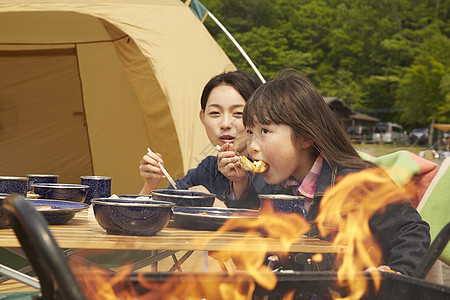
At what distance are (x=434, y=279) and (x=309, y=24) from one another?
41682 millimetres

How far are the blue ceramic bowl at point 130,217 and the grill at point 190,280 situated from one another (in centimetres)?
38

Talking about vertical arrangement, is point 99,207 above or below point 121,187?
above

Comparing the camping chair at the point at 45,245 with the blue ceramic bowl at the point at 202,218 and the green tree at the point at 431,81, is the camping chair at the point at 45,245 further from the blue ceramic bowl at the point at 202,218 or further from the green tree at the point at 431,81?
the green tree at the point at 431,81

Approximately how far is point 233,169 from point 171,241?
2.44 ft

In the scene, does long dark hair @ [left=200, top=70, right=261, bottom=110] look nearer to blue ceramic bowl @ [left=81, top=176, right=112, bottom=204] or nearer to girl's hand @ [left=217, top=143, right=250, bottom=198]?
girl's hand @ [left=217, top=143, right=250, bottom=198]

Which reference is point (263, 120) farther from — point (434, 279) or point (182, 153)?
point (182, 153)

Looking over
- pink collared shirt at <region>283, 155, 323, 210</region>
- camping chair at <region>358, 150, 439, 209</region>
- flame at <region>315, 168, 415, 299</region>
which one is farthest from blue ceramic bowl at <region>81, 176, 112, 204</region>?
camping chair at <region>358, 150, 439, 209</region>


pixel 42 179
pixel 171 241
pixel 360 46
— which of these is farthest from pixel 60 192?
pixel 360 46

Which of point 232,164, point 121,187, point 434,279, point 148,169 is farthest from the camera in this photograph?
point 121,187

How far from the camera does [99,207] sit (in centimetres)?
131

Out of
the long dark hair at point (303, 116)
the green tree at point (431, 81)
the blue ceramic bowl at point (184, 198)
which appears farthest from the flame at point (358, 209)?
the green tree at point (431, 81)

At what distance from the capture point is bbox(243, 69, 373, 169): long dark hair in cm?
171

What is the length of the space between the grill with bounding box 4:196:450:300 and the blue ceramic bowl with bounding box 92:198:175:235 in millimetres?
385

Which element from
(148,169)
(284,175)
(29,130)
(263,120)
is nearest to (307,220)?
(284,175)
